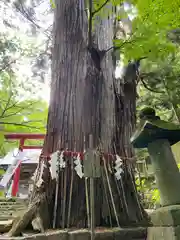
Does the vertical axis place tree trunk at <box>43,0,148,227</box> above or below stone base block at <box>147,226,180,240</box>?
above

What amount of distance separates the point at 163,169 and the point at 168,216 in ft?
1.45

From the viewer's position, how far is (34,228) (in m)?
2.18

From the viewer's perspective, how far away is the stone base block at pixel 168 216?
191 centimetres

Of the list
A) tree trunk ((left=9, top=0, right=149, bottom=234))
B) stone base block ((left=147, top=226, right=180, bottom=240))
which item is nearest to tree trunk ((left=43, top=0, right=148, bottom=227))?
tree trunk ((left=9, top=0, right=149, bottom=234))

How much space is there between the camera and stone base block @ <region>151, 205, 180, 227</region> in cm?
191

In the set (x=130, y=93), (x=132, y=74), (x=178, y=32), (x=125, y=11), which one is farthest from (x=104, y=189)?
(x=178, y=32)

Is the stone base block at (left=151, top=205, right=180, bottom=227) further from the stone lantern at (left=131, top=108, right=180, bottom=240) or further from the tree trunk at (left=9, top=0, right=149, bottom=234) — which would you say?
the tree trunk at (left=9, top=0, right=149, bottom=234)

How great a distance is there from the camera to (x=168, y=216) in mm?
1951

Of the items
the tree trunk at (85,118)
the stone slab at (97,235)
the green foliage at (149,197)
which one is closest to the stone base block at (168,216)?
the stone slab at (97,235)

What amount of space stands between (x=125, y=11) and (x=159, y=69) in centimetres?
156

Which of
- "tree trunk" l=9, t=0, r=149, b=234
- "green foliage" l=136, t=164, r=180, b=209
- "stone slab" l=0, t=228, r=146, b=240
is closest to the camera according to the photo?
"stone slab" l=0, t=228, r=146, b=240

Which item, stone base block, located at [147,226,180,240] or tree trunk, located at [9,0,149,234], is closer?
stone base block, located at [147,226,180,240]

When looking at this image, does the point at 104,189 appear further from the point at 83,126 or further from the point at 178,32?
the point at 178,32

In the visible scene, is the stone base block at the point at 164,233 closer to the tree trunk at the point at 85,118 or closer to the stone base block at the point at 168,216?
the stone base block at the point at 168,216
